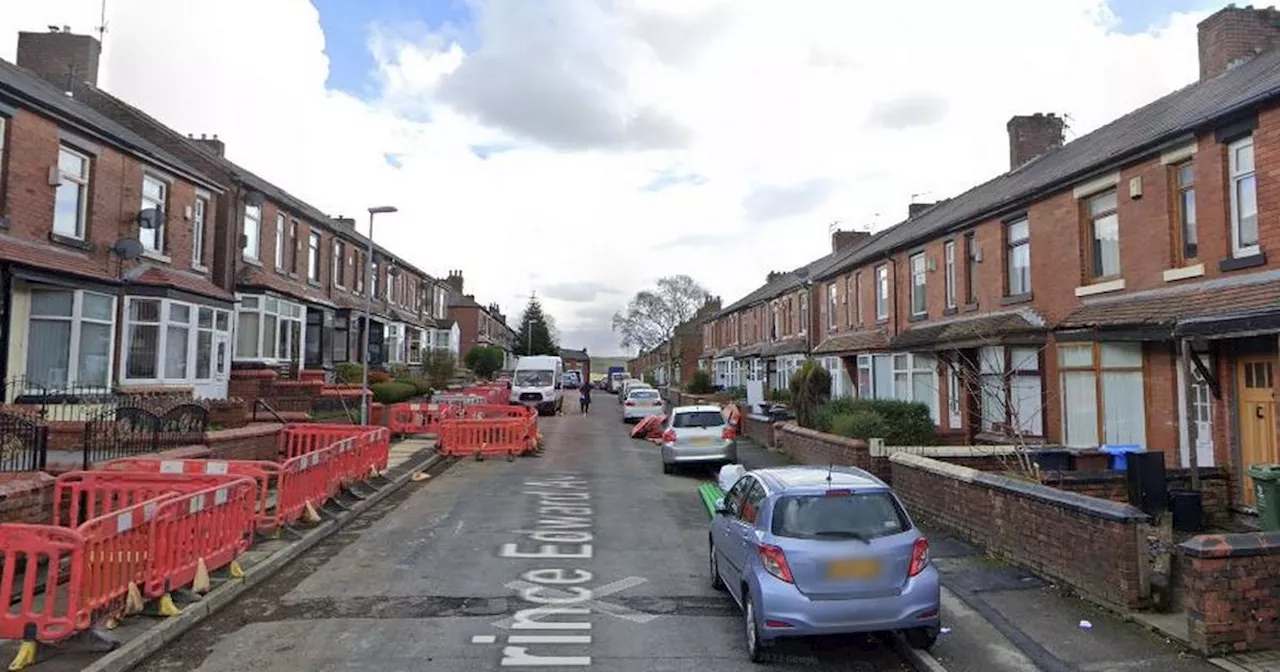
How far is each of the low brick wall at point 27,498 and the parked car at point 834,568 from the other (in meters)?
6.92

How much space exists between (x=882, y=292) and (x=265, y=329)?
19.9 metres

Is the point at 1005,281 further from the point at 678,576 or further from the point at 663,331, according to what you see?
the point at 663,331

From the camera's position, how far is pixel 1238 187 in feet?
35.9

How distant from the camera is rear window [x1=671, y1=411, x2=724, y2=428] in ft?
59.4

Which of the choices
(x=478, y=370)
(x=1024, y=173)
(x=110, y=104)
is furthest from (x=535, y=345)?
(x=1024, y=173)

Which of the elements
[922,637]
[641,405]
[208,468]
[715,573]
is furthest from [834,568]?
[641,405]

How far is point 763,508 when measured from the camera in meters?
6.67

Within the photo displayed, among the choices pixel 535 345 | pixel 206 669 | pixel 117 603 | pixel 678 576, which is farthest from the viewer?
pixel 535 345

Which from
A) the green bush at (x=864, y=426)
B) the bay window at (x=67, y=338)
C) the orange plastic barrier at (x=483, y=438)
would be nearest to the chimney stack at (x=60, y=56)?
the bay window at (x=67, y=338)

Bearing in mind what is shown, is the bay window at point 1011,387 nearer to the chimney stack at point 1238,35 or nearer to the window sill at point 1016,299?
the window sill at point 1016,299

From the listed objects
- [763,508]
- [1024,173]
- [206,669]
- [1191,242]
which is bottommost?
[206,669]

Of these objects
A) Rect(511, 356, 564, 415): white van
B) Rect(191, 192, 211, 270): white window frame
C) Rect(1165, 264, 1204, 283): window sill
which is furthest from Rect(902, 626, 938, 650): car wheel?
Rect(511, 356, 564, 415): white van

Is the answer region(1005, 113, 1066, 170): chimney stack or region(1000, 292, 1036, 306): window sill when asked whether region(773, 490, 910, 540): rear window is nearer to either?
region(1000, 292, 1036, 306): window sill

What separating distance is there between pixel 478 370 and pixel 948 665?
2044 inches
